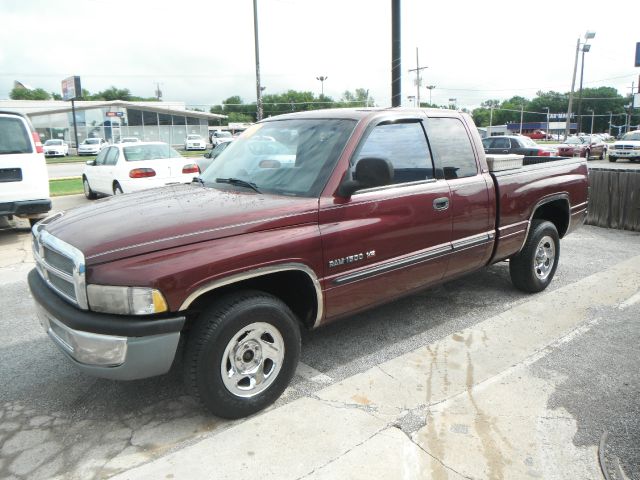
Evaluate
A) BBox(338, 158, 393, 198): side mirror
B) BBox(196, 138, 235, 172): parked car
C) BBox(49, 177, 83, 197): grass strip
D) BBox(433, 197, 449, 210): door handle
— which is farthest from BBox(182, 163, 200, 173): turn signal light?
BBox(338, 158, 393, 198): side mirror

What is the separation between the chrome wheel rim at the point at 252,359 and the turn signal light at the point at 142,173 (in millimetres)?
9263

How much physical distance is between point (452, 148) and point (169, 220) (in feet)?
8.53

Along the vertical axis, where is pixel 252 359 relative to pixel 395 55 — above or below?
below

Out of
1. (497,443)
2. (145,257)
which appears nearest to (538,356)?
(497,443)

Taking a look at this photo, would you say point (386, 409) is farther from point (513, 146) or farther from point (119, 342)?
point (513, 146)

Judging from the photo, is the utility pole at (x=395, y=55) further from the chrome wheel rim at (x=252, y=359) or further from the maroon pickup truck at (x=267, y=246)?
the chrome wheel rim at (x=252, y=359)

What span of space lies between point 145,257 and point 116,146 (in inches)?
421

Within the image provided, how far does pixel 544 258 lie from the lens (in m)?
5.50

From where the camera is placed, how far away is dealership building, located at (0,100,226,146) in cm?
5278

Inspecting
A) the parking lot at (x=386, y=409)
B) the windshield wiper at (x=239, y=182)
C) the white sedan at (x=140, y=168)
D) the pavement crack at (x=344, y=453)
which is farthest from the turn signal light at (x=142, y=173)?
the pavement crack at (x=344, y=453)

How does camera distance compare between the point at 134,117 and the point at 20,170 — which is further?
the point at 134,117

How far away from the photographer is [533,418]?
3.11 metres

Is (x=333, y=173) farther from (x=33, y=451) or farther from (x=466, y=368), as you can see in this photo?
(x=33, y=451)

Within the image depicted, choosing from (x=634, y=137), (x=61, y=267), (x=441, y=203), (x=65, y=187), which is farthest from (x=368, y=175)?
(x=634, y=137)
